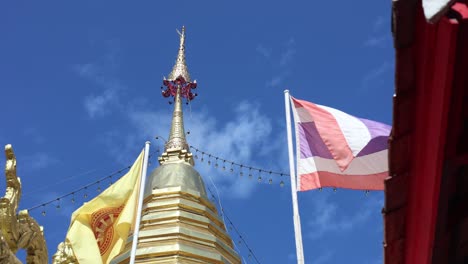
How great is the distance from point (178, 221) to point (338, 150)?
12222 millimetres

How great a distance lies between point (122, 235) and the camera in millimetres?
11234

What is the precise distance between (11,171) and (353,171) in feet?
16.9

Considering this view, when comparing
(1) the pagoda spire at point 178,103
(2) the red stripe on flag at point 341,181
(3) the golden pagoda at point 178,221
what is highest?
(1) the pagoda spire at point 178,103

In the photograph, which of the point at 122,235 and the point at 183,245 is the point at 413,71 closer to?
the point at 122,235

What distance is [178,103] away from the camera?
27.5m

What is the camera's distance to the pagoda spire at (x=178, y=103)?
79.7 ft

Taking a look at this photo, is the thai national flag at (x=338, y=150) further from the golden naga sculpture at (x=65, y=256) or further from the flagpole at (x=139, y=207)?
the golden naga sculpture at (x=65, y=256)

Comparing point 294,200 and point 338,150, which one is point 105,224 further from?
point 338,150

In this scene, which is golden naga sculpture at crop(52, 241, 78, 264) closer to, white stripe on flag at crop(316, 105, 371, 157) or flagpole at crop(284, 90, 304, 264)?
flagpole at crop(284, 90, 304, 264)

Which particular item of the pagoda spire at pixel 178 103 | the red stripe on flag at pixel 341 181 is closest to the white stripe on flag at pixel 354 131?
the red stripe on flag at pixel 341 181

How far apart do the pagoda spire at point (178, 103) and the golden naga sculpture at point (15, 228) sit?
13.4 m

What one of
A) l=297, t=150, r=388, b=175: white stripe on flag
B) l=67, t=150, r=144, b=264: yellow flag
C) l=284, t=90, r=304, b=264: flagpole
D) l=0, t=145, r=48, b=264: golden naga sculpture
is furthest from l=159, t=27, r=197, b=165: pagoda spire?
l=297, t=150, r=388, b=175: white stripe on flag

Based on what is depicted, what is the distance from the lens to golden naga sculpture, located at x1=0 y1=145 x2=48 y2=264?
31.8 feet

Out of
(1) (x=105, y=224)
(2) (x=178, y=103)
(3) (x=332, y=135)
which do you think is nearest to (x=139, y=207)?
(1) (x=105, y=224)
